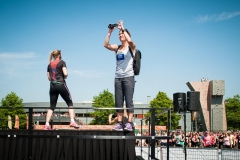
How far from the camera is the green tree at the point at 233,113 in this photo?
70.7m

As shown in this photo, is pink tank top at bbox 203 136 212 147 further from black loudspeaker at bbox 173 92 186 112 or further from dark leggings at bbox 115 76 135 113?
dark leggings at bbox 115 76 135 113

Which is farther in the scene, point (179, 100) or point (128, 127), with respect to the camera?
point (179, 100)

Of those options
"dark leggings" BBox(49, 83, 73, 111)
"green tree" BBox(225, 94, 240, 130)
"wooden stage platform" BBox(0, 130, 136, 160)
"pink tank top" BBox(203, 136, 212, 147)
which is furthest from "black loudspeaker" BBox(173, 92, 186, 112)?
"green tree" BBox(225, 94, 240, 130)

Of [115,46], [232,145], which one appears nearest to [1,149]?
[115,46]

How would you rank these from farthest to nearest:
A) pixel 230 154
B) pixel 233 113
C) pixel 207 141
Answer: pixel 233 113
pixel 207 141
pixel 230 154

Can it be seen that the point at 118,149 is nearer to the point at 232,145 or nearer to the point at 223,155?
the point at 223,155

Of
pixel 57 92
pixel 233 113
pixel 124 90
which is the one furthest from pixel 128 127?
pixel 233 113

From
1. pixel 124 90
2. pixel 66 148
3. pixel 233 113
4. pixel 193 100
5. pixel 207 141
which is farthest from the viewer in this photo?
pixel 233 113

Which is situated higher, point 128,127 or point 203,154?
point 128,127

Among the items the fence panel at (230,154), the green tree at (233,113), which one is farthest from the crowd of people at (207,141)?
the green tree at (233,113)

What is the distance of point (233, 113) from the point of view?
236 feet

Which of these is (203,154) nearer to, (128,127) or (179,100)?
(179,100)

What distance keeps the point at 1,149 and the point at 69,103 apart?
1.47m

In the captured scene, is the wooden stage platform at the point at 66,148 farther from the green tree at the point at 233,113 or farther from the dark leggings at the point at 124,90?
the green tree at the point at 233,113
